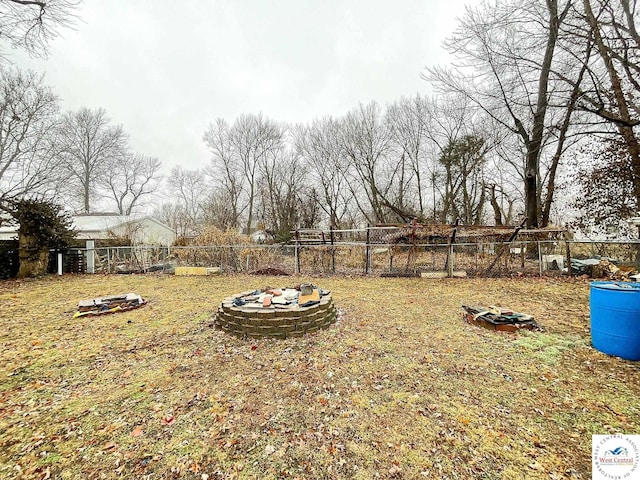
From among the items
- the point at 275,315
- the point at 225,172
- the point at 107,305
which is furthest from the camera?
the point at 225,172

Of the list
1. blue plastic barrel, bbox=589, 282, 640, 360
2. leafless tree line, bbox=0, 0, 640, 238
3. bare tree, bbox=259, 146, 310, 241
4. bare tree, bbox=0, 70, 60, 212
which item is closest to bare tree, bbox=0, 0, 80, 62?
leafless tree line, bbox=0, 0, 640, 238

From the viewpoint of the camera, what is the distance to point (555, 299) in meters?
6.53

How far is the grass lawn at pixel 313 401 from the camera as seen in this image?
2.03 meters

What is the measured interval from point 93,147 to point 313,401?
33.7 m

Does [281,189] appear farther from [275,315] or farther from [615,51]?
[275,315]

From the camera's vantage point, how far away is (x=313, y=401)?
278 centimetres

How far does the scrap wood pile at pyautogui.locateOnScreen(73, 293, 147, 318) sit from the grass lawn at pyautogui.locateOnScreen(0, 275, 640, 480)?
2.43 feet

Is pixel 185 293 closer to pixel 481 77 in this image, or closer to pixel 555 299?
pixel 555 299

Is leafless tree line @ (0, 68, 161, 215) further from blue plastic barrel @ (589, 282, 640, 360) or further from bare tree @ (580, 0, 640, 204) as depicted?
bare tree @ (580, 0, 640, 204)

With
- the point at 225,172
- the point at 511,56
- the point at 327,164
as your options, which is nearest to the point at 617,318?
the point at 511,56

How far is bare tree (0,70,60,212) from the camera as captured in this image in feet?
47.2

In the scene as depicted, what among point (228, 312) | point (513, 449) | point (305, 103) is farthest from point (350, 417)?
point (305, 103)

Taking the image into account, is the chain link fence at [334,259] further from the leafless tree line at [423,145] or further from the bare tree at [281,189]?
the bare tree at [281,189]

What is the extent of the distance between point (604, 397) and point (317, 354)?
3.12 metres
